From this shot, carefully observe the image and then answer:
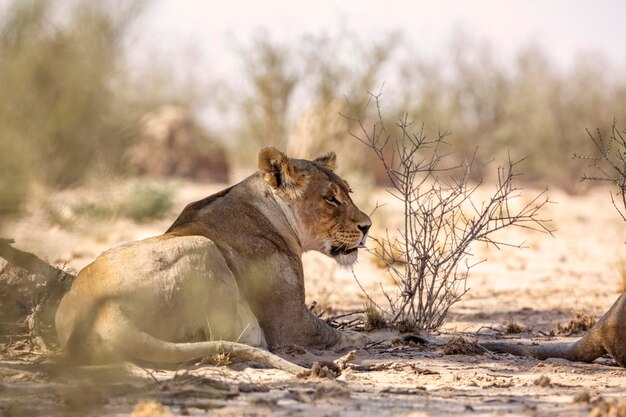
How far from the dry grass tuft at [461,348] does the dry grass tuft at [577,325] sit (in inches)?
60.8

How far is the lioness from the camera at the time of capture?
5531mm

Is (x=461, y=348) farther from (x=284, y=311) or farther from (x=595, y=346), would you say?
(x=284, y=311)

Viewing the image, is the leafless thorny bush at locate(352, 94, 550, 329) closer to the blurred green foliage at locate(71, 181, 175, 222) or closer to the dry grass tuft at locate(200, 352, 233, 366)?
the dry grass tuft at locate(200, 352, 233, 366)

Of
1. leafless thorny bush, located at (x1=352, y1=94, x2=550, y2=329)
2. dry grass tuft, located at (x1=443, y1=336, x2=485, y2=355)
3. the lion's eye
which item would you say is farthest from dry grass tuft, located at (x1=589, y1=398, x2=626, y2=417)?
the lion's eye

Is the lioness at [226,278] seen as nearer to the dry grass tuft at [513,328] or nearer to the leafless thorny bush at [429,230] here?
the leafless thorny bush at [429,230]

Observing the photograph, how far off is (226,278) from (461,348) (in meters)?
1.84

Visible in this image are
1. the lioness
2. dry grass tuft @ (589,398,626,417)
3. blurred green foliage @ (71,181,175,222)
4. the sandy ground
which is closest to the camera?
dry grass tuft @ (589,398,626,417)

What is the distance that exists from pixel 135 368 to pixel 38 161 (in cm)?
129

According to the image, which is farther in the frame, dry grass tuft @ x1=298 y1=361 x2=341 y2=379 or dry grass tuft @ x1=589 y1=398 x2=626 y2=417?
dry grass tuft @ x1=298 y1=361 x2=341 y2=379

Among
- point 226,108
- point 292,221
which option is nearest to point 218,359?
point 292,221

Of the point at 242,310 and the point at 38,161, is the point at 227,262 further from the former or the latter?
the point at 38,161

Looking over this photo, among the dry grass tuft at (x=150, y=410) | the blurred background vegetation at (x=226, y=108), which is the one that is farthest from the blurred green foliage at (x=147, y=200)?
the dry grass tuft at (x=150, y=410)

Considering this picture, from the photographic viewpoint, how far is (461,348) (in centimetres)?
679

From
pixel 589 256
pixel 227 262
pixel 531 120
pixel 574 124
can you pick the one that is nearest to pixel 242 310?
pixel 227 262
